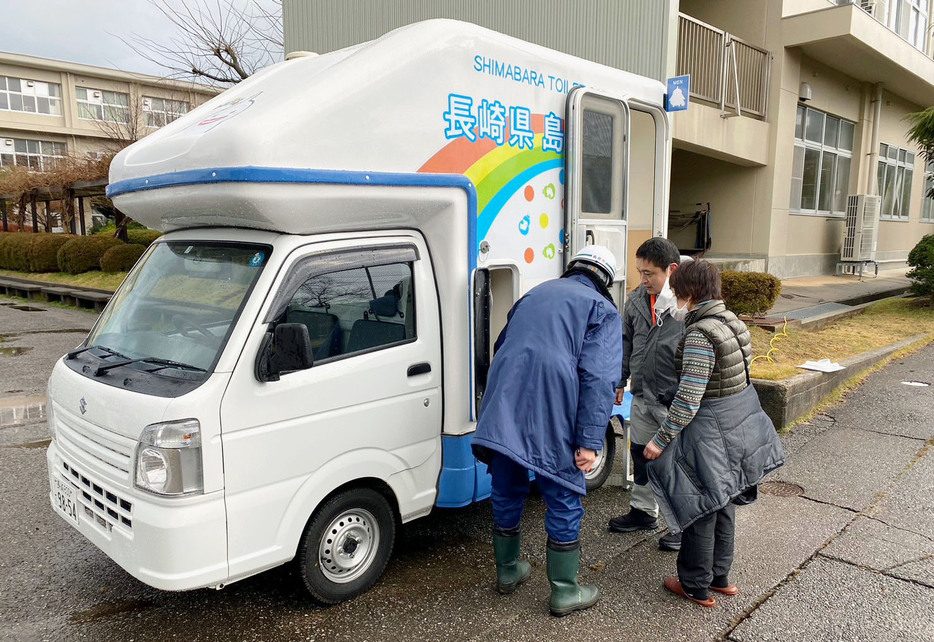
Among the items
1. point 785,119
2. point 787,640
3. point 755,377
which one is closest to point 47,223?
point 785,119

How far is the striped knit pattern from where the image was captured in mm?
3236

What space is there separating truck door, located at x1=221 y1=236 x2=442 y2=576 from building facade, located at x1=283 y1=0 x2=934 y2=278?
826 centimetres

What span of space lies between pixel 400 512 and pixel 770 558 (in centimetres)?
227

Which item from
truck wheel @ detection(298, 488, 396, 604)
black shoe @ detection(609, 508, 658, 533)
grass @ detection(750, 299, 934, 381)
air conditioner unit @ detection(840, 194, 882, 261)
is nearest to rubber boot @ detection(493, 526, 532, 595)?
truck wheel @ detection(298, 488, 396, 604)

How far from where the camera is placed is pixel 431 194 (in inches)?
142

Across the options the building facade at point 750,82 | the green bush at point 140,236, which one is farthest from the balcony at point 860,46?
the green bush at point 140,236

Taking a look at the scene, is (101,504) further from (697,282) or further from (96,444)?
(697,282)

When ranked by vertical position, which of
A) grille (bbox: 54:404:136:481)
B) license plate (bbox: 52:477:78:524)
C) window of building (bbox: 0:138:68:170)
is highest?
window of building (bbox: 0:138:68:170)

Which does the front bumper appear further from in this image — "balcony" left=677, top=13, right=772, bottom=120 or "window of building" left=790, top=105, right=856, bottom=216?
"window of building" left=790, top=105, right=856, bottom=216

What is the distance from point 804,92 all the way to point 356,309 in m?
14.4

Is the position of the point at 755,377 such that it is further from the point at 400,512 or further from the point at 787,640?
the point at 400,512

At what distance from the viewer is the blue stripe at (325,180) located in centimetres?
296

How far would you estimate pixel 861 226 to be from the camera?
1627 cm

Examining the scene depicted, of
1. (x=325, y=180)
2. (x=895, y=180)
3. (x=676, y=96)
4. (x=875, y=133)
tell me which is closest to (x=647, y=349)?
(x=325, y=180)
